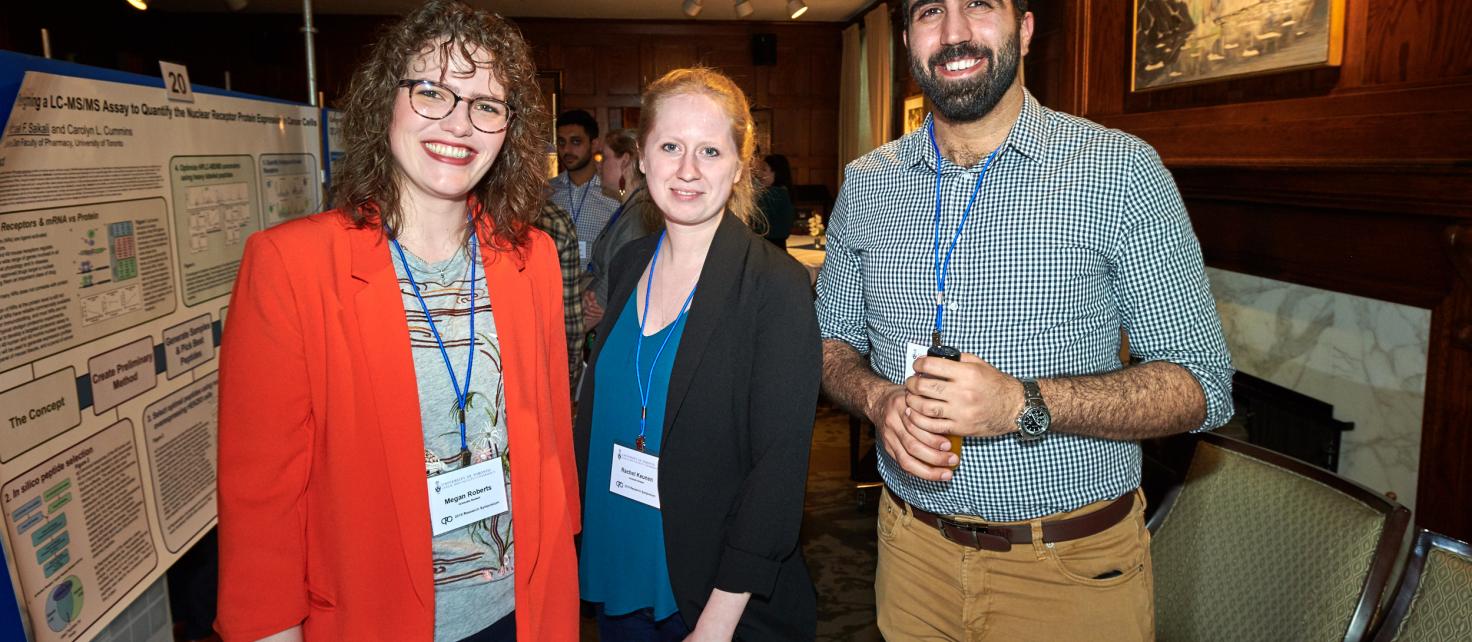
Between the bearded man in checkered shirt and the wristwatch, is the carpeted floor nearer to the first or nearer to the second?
the bearded man in checkered shirt

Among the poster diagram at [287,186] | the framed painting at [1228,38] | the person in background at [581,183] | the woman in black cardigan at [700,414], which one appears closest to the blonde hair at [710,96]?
the woman in black cardigan at [700,414]

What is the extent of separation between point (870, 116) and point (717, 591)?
31.5ft

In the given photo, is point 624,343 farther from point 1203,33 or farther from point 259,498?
point 1203,33

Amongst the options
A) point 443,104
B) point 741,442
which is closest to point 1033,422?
point 741,442

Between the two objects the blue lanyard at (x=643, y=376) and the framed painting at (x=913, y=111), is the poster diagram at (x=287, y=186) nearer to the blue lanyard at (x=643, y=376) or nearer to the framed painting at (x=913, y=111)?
the blue lanyard at (x=643, y=376)

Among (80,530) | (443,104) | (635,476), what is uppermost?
(443,104)

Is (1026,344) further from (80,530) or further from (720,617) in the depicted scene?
(80,530)

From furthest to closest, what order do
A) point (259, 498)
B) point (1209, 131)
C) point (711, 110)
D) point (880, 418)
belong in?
point (1209, 131), point (711, 110), point (880, 418), point (259, 498)

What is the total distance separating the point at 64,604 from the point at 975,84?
1.92 metres

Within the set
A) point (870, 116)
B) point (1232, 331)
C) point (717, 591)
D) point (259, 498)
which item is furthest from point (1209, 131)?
point (870, 116)

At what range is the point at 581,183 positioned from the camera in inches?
209

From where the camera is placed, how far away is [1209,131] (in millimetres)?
3449

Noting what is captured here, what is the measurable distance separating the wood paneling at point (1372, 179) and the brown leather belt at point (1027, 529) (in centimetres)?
160

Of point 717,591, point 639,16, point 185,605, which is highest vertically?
point 639,16
